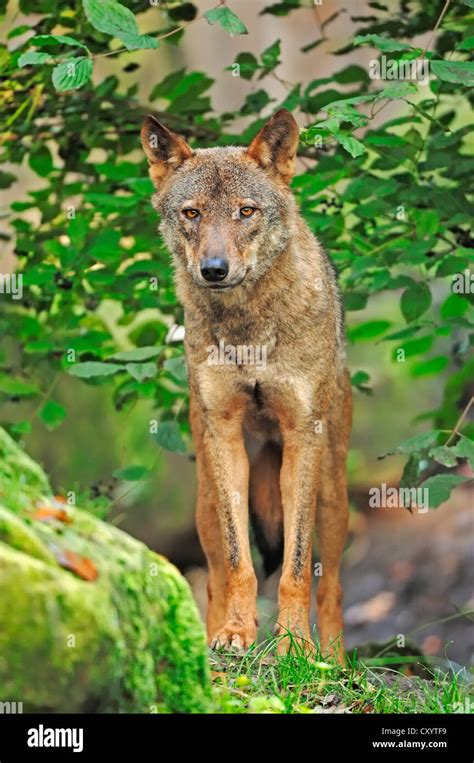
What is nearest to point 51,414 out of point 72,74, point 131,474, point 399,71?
point 131,474

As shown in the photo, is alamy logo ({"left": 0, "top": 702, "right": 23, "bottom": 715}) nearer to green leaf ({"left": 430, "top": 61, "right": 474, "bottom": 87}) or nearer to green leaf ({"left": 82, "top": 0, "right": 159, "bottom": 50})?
green leaf ({"left": 82, "top": 0, "right": 159, "bottom": 50})

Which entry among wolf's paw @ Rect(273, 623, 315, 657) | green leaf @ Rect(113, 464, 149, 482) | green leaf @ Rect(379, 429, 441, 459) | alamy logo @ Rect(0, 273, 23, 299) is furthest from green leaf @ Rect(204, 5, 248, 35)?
wolf's paw @ Rect(273, 623, 315, 657)

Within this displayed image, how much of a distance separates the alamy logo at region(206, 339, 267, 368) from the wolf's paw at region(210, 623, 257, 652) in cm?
161

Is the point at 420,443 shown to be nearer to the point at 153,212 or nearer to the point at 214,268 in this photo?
the point at 214,268

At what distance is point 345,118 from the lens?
19.5 feet

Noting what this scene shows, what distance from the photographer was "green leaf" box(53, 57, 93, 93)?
6.32 metres

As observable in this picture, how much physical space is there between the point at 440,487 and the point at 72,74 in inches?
125

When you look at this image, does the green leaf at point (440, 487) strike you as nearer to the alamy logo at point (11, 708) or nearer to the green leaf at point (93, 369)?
the green leaf at point (93, 369)

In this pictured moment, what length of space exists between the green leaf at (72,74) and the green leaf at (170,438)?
2611mm

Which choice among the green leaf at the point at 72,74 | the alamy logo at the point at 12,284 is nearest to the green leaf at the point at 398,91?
the green leaf at the point at 72,74
